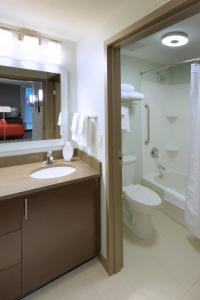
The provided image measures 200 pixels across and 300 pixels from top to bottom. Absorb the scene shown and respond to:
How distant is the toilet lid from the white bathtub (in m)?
0.37

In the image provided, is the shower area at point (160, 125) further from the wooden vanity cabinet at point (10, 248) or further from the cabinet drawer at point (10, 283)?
the cabinet drawer at point (10, 283)

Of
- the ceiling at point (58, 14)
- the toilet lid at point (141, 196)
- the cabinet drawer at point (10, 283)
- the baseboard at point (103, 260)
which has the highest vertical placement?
the ceiling at point (58, 14)

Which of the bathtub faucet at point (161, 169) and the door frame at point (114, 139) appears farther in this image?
the bathtub faucet at point (161, 169)

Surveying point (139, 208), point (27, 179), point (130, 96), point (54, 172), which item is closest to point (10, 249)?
point (27, 179)

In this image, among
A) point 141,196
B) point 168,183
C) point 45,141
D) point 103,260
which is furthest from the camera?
point 168,183

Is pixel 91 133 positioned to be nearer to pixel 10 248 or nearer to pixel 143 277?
pixel 10 248

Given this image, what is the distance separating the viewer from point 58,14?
4.97ft

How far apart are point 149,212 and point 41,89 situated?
67.6 inches

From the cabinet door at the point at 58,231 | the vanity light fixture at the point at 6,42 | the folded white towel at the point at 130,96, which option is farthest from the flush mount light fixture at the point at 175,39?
the cabinet door at the point at 58,231

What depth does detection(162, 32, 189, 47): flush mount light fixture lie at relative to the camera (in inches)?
80.0

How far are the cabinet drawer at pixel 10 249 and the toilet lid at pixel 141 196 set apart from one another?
126 cm

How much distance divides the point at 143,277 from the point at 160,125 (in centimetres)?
218

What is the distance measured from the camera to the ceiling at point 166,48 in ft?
6.36

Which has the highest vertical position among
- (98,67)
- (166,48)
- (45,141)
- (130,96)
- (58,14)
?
(166,48)
